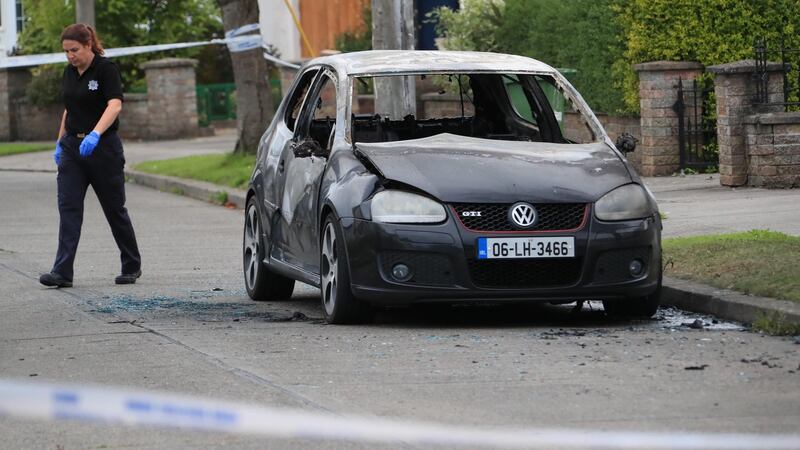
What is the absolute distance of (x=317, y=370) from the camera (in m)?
8.00

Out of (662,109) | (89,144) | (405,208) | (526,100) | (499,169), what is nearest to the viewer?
(405,208)

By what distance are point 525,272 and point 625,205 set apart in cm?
67

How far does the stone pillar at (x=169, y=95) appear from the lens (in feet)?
124

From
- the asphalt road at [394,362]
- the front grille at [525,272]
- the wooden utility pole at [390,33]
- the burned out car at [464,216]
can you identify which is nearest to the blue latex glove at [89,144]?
the asphalt road at [394,362]

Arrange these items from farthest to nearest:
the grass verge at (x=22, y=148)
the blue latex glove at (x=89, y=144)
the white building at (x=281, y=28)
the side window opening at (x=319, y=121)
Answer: the white building at (x=281, y=28) < the grass verge at (x=22, y=148) < the blue latex glove at (x=89, y=144) < the side window opening at (x=319, y=121)

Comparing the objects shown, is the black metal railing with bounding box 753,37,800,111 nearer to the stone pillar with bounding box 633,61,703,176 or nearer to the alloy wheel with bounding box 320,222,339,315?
the stone pillar with bounding box 633,61,703,176

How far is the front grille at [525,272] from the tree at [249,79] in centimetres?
1598

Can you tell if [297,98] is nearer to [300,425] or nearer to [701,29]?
[300,425]

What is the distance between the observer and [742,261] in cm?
1077

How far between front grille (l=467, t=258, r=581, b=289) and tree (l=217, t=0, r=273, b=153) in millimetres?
15977

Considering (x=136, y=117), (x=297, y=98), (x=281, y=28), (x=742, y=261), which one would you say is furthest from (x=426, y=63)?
(x=281, y=28)

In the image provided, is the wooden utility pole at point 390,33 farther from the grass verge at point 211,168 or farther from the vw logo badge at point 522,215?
the vw logo badge at point 522,215

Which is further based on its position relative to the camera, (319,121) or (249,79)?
(249,79)

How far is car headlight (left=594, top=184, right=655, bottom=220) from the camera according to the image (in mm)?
9391
